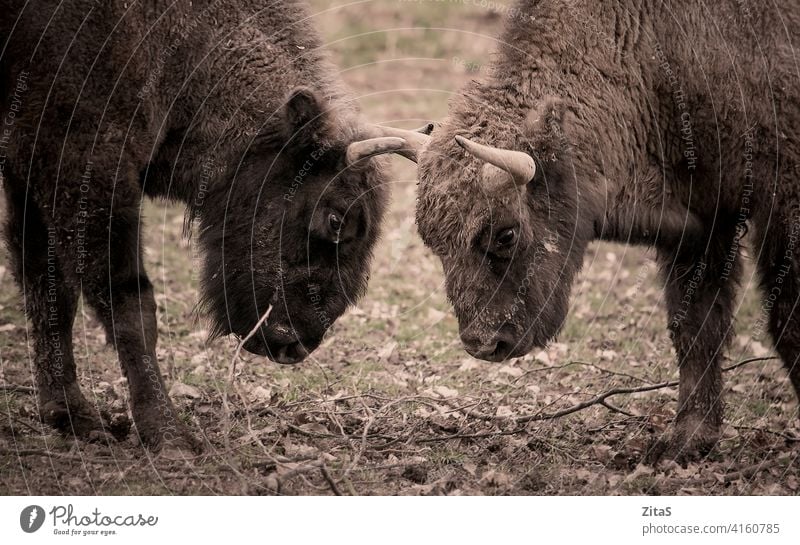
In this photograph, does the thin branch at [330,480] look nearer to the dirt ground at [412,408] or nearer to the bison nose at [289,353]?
the dirt ground at [412,408]

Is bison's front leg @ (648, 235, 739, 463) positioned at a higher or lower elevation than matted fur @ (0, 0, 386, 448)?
lower

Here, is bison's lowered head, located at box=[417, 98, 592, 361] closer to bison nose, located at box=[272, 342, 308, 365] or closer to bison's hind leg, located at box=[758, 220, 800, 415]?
bison's hind leg, located at box=[758, 220, 800, 415]

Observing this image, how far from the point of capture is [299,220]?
269 inches

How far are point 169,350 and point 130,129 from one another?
2805mm

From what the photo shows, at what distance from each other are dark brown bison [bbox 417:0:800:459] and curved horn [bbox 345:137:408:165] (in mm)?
318

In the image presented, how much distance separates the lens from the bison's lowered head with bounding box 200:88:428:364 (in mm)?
6801

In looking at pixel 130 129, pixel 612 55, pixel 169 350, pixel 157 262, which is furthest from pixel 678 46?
pixel 157 262

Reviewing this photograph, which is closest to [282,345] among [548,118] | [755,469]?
[548,118]

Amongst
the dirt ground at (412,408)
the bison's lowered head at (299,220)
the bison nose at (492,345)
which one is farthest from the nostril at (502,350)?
the bison's lowered head at (299,220)

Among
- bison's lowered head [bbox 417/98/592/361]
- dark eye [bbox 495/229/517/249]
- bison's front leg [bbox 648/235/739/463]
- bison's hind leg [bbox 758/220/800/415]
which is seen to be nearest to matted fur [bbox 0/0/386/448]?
bison's lowered head [bbox 417/98/592/361]

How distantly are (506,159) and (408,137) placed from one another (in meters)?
1.01

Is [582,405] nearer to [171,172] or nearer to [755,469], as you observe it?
[755,469]

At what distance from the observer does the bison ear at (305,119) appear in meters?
6.75

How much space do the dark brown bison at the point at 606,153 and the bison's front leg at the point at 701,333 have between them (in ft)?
1.46
